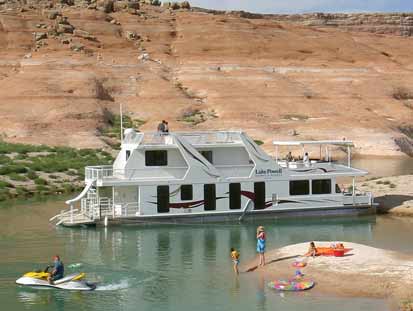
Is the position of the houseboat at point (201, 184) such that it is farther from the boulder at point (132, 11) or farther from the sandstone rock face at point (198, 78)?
the boulder at point (132, 11)

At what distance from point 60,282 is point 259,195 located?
1550 cm

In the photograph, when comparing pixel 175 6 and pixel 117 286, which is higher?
pixel 175 6

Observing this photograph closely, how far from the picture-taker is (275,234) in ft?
121

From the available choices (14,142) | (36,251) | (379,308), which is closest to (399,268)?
(379,308)

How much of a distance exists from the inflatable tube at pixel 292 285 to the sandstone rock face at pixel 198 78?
48176mm

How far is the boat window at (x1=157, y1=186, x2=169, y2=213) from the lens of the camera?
3906cm

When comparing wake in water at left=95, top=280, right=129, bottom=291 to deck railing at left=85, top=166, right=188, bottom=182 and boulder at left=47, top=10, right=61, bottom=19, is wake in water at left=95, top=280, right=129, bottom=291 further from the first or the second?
boulder at left=47, top=10, right=61, bottom=19

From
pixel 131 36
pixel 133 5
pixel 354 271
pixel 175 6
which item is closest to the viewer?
pixel 354 271

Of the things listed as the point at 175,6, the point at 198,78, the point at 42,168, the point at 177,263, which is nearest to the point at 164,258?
the point at 177,263

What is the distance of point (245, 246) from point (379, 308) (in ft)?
35.1

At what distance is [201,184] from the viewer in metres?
39.5

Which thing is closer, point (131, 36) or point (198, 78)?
point (198, 78)

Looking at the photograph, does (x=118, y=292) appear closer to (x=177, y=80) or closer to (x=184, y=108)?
(x=184, y=108)

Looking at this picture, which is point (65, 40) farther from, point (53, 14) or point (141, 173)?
point (141, 173)
